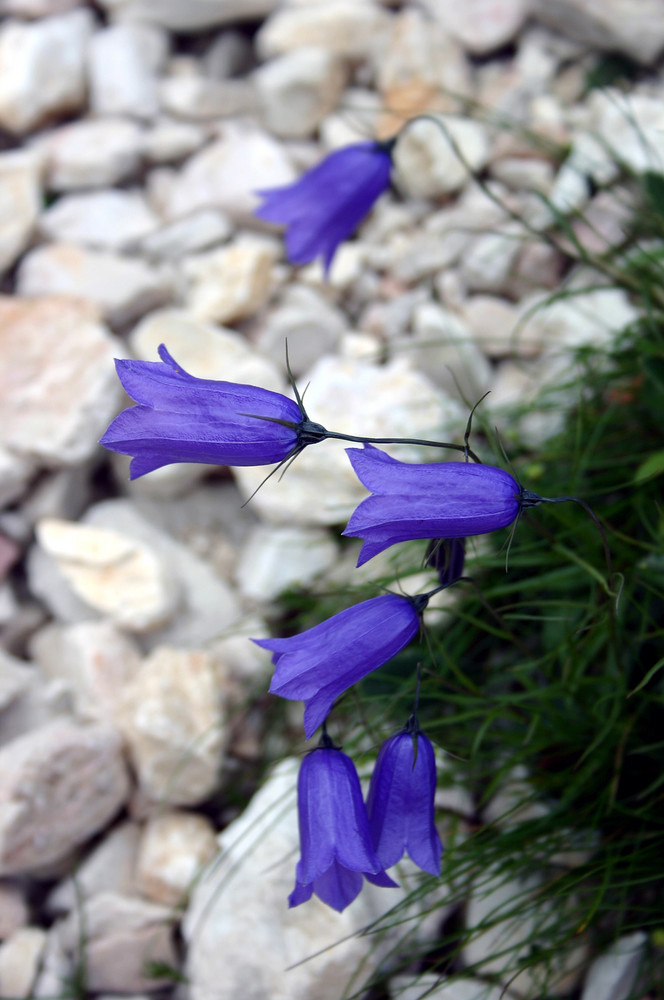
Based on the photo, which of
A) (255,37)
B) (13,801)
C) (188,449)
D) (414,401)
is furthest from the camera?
(255,37)

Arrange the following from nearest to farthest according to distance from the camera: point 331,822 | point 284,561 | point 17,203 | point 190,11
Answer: point 331,822
point 284,561
point 17,203
point 190,11

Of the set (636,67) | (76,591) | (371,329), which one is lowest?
(76,591)

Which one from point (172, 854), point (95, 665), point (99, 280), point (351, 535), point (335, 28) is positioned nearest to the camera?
point (351, 535)

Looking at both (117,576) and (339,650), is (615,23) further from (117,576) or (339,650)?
(339,650)

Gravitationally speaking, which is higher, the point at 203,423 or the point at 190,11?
the point at 203,423

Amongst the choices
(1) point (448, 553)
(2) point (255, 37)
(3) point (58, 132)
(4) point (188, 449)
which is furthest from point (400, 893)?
(2) point (255, 37)

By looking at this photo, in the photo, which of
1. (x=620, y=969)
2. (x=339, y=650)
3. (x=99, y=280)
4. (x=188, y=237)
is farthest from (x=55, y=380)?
(x=620, y=969)

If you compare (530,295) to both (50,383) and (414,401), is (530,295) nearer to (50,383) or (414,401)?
(414,401)
